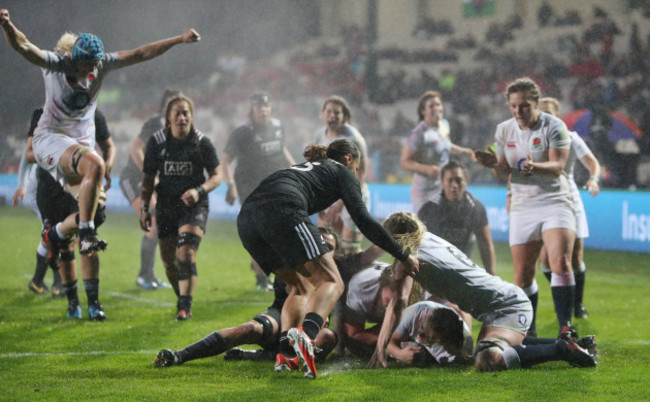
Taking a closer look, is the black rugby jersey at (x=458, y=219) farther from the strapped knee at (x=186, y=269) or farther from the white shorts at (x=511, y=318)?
the white shorts at (x=511, y=318)

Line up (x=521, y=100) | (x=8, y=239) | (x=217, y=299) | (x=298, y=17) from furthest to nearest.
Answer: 1. (x=298, y=17)
2. (x=8, y=239)
3. (x=217, y=299)
4. (x=521, y=100)

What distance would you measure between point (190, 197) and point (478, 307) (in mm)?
2988

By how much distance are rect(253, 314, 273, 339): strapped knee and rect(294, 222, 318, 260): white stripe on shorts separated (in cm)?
77

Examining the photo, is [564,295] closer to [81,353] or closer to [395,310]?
[395,310]

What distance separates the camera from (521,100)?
22.2 ft

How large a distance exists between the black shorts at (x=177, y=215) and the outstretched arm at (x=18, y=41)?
173 cm

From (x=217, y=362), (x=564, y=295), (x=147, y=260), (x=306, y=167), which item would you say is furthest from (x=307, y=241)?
(x=147, y=260)

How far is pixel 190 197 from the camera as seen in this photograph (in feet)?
24.4

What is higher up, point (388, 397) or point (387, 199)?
point (387, 199)

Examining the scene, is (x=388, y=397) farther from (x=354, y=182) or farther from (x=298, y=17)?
(x=298, y=17)

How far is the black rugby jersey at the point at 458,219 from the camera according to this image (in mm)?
8078

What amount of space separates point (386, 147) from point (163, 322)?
14.0m

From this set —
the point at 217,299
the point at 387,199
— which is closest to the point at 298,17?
the point at 387,199

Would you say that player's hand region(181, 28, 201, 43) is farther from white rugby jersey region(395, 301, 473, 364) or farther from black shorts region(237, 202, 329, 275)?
white rugby jersey region(395, 301, 473, 364)
